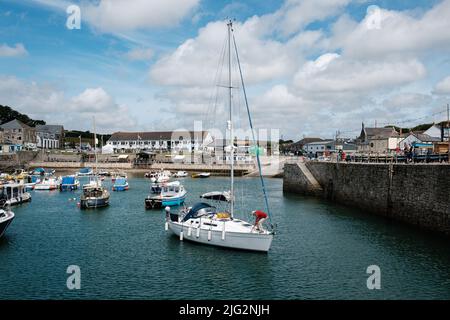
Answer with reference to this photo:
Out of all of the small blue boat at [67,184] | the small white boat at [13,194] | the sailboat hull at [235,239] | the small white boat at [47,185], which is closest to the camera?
the sailboat hull at [235,239]

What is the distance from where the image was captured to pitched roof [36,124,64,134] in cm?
16500

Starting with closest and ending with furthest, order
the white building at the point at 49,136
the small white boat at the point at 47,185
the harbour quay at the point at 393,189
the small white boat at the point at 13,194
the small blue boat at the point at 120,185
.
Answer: the harbour quay at the point at 393,189
the small white boat at the point at 13,194
the small blue boat at the point at 120,185
the small white boat at the point at 47,185
the white building at the point at 49,136

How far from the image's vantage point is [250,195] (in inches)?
2414

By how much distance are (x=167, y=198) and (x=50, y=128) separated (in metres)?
139

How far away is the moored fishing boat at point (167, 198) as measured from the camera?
4684cm

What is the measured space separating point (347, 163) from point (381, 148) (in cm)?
2859

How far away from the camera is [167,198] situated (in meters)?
48.2

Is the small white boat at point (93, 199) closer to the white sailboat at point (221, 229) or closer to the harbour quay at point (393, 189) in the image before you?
the white sailboat at point (221, 229)

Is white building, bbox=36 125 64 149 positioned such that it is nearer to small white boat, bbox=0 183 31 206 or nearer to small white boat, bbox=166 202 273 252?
small white boat, bbox=0 183 31 206

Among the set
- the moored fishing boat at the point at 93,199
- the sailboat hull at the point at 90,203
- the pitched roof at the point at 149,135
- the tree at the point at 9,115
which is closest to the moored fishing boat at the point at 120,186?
the moored fishing boat at the point at 93,199

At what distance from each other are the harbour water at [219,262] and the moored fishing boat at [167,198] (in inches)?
302

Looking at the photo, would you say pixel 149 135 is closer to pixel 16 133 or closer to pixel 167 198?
pixel 16 133
